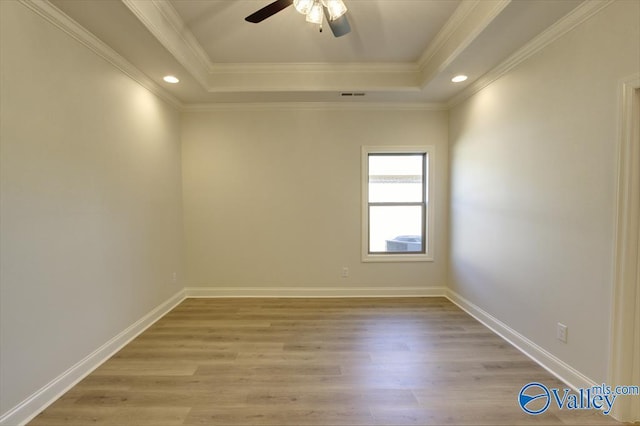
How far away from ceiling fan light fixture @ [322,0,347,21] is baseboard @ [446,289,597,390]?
10.2 ft

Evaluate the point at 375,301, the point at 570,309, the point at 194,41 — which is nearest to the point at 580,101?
the point at 570,309

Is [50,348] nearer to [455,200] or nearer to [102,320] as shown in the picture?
[102,320]

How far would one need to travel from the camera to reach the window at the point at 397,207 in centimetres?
404

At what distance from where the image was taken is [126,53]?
99.7 inches

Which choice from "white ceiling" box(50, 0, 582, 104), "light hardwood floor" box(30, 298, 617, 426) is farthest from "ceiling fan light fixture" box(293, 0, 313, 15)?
"light hardwood floor" box(30, 298, 617, 426)

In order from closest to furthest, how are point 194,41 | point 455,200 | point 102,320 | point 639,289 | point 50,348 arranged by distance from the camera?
point 639,289 < point 50,348 < point 102,320 < point 194,41 < point 455,200

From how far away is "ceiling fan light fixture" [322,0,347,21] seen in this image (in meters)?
1.89

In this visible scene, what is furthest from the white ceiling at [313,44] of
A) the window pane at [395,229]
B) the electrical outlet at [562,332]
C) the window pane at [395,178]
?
the electrical outlet at [562,332]

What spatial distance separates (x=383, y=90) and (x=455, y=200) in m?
1.77

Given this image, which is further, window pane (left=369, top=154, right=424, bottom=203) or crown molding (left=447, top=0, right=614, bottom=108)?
window pane (left=369, top=154, right=424, bottom=203)

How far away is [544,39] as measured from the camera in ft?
7.36

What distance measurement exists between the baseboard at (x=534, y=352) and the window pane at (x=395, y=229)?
3.57ft

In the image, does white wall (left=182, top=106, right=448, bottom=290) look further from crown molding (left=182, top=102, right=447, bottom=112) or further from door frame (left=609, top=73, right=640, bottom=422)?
door frame (left=609, top=73, right=640, bottom=422)

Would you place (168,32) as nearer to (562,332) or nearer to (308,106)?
(308,106)
